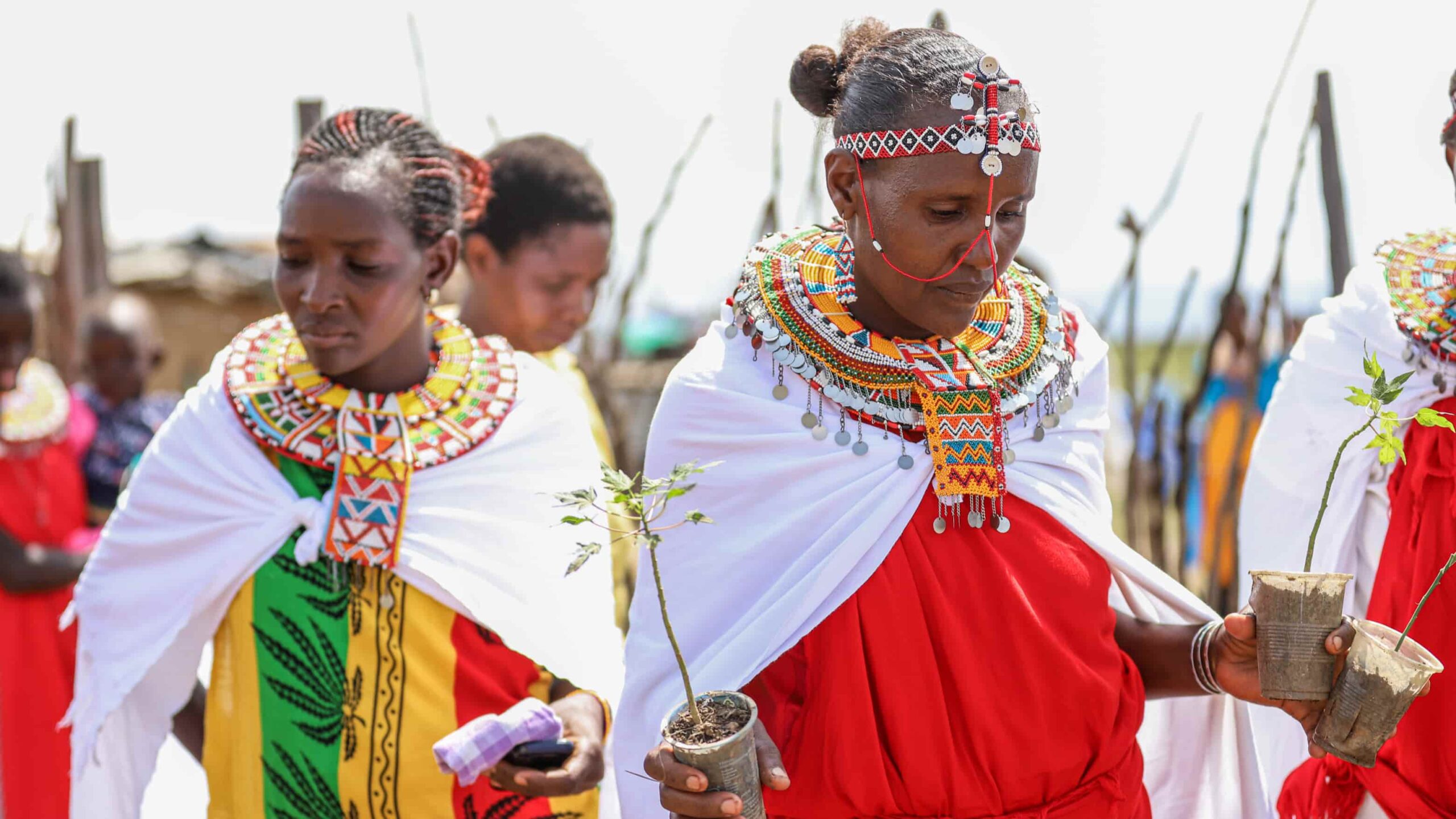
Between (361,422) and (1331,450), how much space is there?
87.2 inches

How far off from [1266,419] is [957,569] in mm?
1253

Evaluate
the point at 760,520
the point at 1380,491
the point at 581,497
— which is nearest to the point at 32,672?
the point at 760,520

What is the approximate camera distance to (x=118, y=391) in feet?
20.5

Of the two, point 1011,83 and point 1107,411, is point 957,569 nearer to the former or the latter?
point 1107,411

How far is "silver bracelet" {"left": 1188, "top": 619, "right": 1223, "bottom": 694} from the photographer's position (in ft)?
8.95

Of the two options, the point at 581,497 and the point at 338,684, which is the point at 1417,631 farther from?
the point at 338,684

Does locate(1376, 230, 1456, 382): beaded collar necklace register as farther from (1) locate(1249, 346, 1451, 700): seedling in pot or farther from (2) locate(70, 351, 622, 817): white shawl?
(2) locate(70, 351, 622, 817): white shawl

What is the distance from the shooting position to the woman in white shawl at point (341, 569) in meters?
3.23

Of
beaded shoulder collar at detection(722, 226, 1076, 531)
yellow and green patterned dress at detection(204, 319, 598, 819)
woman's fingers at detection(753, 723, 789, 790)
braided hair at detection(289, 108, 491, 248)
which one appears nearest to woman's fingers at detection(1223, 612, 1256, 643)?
beaded shoulder collar at detection(722, 226, 1076, 531)

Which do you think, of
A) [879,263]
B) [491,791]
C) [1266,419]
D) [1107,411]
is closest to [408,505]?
[491,791]

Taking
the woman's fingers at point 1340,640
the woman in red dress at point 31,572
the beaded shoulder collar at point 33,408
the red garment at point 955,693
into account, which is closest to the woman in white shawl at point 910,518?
the red garment at point 955,693

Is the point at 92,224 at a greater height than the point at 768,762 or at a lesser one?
lesser

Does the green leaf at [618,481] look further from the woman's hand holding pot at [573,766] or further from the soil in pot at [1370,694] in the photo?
the soil in pot at [1370,694]

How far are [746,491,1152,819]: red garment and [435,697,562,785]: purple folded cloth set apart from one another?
1.81 feet
